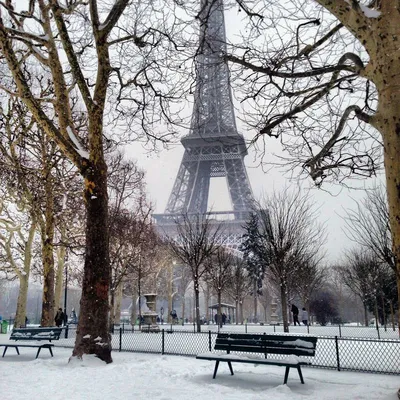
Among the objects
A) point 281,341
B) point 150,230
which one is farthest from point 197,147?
point 281,341

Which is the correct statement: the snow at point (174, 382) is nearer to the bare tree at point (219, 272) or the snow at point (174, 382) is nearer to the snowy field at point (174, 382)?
the snowy field at point (174, 382)

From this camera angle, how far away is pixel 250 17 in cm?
744

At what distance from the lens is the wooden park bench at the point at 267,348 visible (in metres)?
6.37

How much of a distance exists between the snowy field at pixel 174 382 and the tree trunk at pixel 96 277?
0.37 m

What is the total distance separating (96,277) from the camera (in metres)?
8.73

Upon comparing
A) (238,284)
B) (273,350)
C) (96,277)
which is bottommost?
(273,350)

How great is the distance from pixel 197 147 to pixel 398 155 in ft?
173

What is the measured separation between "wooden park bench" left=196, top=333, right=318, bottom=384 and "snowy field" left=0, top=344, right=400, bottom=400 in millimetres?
324

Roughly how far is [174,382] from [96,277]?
10.5 ft

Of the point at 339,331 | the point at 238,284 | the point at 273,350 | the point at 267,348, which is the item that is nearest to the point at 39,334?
the point at 267,348

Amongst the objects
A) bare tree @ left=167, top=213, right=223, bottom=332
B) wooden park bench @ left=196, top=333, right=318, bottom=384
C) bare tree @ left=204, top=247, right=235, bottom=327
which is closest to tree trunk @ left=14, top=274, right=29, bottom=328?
bare tree @ left=167, top=213, right=223, bottom=332

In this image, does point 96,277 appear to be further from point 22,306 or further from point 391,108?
point 22,306

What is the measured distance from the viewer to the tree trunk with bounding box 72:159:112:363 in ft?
27.6

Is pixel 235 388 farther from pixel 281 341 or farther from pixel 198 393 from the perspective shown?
pixel 281 341
